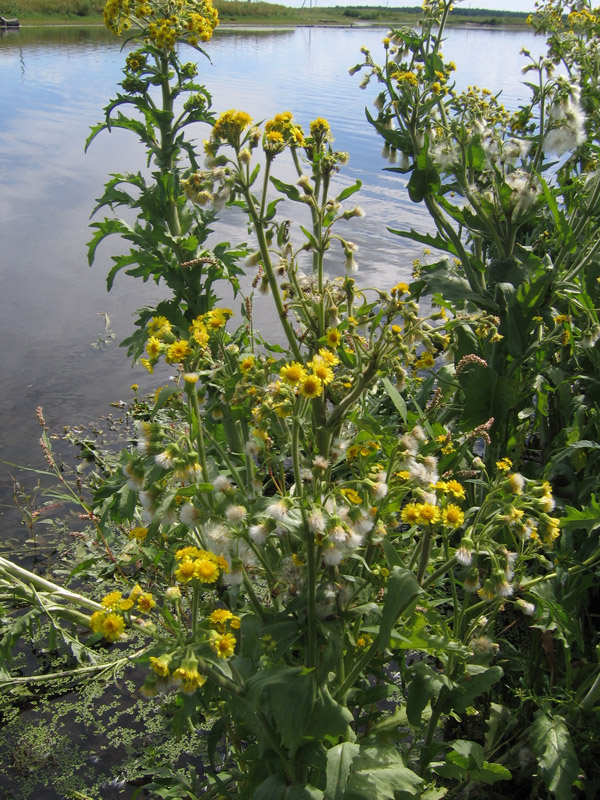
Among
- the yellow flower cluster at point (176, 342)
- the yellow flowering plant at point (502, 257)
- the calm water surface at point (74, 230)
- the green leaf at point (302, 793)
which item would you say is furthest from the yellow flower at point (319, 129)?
the calm water surface at point (74, 230)

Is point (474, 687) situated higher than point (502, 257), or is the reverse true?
point (502, 257)

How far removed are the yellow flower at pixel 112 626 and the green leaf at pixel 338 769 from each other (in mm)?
515

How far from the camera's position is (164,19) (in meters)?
2.78

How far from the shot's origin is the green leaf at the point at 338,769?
1355 mm

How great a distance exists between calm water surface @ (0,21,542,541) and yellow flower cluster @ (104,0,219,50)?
157 centimetres

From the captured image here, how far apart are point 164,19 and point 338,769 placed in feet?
9.10

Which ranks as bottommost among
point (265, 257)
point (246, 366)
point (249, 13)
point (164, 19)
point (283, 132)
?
point (246, 366)

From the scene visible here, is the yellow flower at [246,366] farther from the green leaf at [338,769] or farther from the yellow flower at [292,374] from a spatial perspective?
the green leaf at [338,769]

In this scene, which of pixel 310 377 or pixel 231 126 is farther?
pixel 231 126

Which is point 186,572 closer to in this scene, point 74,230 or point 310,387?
point 310,387

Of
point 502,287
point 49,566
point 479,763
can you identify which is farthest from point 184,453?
point 49,566

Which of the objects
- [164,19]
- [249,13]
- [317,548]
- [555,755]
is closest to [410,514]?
[317,548]

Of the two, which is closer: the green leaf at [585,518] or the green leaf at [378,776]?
the green leaf at [378,776]

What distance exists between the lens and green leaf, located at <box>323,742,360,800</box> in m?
1.36
